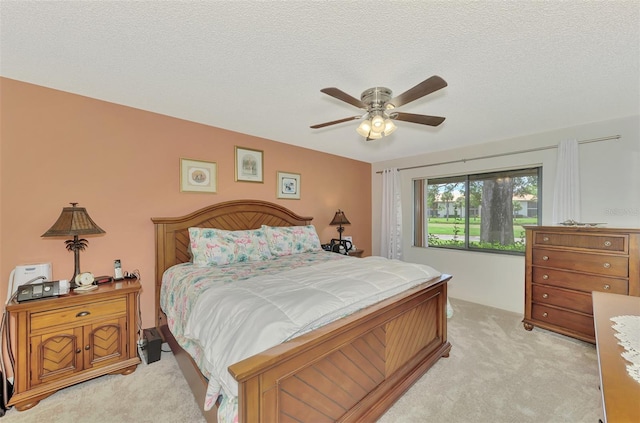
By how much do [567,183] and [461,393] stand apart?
107 inches

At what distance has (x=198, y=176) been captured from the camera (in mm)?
2982

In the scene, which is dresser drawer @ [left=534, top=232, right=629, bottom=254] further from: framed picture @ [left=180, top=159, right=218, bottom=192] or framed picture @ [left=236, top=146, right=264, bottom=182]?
framed picture @ [left=180, top=159, right=218, bottom=192]

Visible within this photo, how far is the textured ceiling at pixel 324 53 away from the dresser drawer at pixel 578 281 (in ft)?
5.42

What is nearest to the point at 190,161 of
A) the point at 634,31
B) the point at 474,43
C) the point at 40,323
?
the point at 40,323

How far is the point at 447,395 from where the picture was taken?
6.17 ft

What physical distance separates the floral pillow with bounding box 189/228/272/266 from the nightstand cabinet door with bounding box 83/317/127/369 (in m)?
0.76

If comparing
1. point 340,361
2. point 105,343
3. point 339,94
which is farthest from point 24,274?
point 339,94

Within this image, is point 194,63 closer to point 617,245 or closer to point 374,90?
point 374,90

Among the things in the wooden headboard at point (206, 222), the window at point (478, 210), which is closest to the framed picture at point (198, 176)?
the wooden headboard at point (206, 222)

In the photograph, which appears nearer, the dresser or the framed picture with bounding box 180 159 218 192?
the dresser

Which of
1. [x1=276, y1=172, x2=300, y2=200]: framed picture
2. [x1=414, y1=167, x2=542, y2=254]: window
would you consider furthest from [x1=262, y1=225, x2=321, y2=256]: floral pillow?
Answer: [x1=414, y1=167, x2=542, y2=254]: window

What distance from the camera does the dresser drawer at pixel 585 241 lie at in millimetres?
2391

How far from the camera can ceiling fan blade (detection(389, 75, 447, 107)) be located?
144 centimetres

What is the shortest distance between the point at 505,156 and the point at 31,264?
5.16 metres
